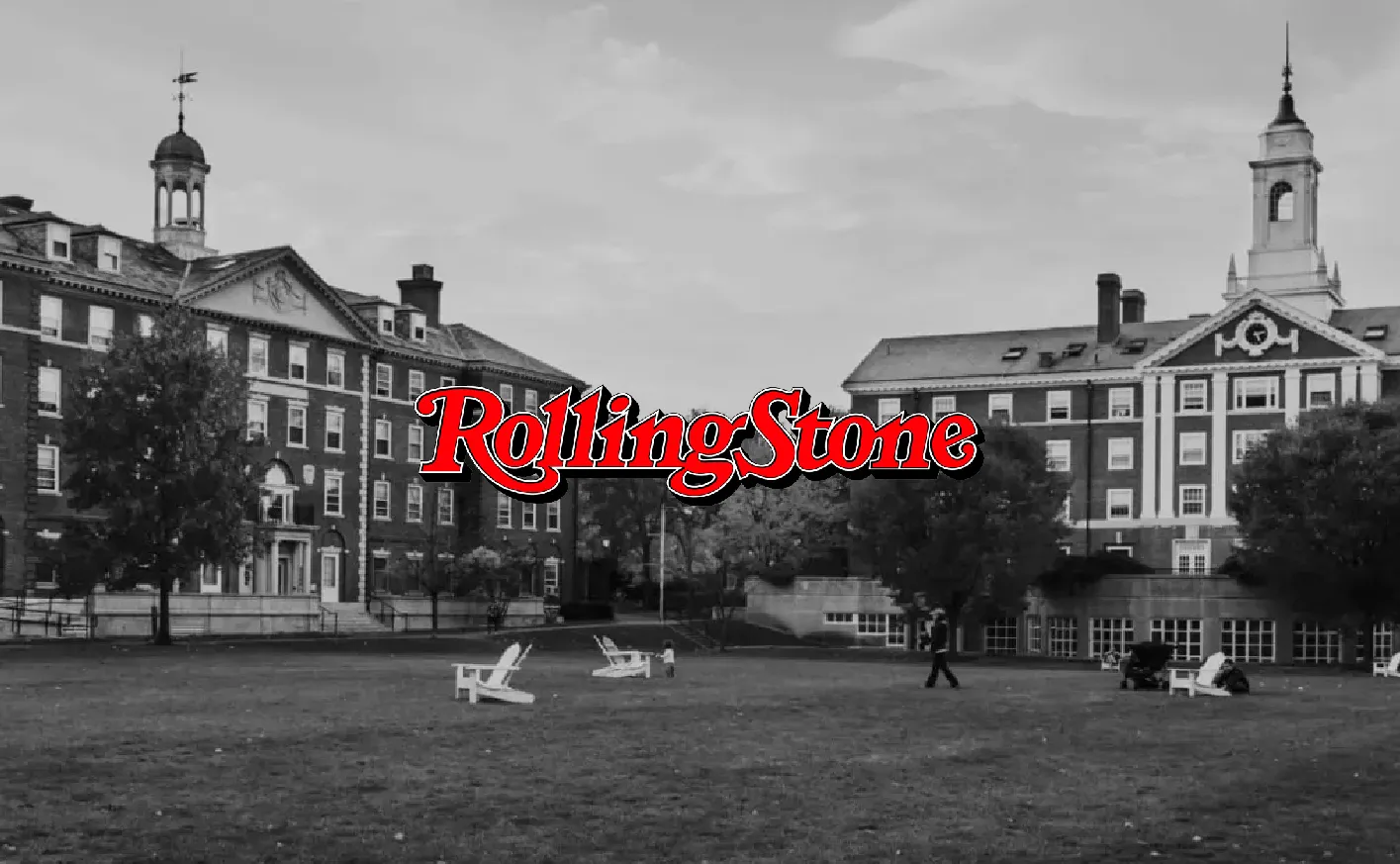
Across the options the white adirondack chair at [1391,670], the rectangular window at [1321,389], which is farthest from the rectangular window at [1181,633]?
the rectangular window at [1321,389]

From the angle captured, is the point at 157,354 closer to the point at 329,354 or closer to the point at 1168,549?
the point at 329,354

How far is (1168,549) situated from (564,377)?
31.6m

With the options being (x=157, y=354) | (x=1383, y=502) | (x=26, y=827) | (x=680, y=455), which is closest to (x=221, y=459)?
(x=157, y=354)

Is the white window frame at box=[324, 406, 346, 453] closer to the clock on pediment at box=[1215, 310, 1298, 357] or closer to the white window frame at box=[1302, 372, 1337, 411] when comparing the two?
the clock on pediment at box=[1215, 310, 1298, 357]

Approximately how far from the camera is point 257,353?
79.4m

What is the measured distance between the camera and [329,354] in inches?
3302

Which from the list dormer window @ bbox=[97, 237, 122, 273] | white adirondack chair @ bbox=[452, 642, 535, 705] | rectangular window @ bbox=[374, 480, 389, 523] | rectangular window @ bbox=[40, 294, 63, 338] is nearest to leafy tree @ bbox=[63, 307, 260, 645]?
rectangular window @ bbox=[40, 294, 63, 338]

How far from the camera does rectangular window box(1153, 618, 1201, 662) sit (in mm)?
73812

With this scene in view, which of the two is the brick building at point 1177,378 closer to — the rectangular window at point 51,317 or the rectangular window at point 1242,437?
the rectangular window at point 1242,437

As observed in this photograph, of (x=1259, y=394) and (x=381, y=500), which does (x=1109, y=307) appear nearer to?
(x=1259, y=394)

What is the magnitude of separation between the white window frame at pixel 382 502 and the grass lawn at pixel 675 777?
52227mm

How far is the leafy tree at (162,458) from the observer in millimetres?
56688

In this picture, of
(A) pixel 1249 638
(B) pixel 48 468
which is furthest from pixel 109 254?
(A) pixel 1249 638

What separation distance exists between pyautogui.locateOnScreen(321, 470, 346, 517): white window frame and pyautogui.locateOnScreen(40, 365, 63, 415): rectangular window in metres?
15.1
